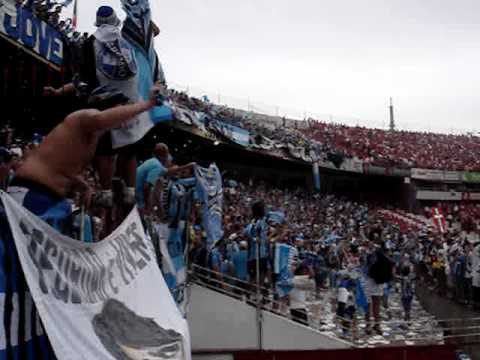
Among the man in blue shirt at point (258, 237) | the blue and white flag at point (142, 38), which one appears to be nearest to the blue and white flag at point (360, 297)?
the man in blue shirt at point (258, 237)

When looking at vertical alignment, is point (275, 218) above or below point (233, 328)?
above

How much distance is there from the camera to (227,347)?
7230 millimetres

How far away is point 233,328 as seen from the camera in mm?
7332

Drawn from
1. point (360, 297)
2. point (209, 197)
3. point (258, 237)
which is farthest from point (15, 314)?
point (360, 297)

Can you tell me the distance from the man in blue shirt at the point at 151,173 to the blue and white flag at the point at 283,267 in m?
3.47

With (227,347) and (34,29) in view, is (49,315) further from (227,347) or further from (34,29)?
(34,29)

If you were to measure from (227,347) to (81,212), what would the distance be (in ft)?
15.9

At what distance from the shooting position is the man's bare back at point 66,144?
8.61ft

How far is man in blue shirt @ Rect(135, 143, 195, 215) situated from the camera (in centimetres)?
411

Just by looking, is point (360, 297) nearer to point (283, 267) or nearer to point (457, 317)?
point (283, 267)

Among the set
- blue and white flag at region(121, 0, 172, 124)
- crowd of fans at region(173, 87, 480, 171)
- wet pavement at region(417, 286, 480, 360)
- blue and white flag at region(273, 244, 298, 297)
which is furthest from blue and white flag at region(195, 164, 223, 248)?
crowd of fans at region(173, 87, 480, 171)

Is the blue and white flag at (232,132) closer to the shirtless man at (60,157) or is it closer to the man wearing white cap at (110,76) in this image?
the man wearing white cap at (110,76)

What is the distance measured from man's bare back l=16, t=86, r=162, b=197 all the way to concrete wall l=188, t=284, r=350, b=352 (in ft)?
15.3

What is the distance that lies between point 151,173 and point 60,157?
148 centimetres
